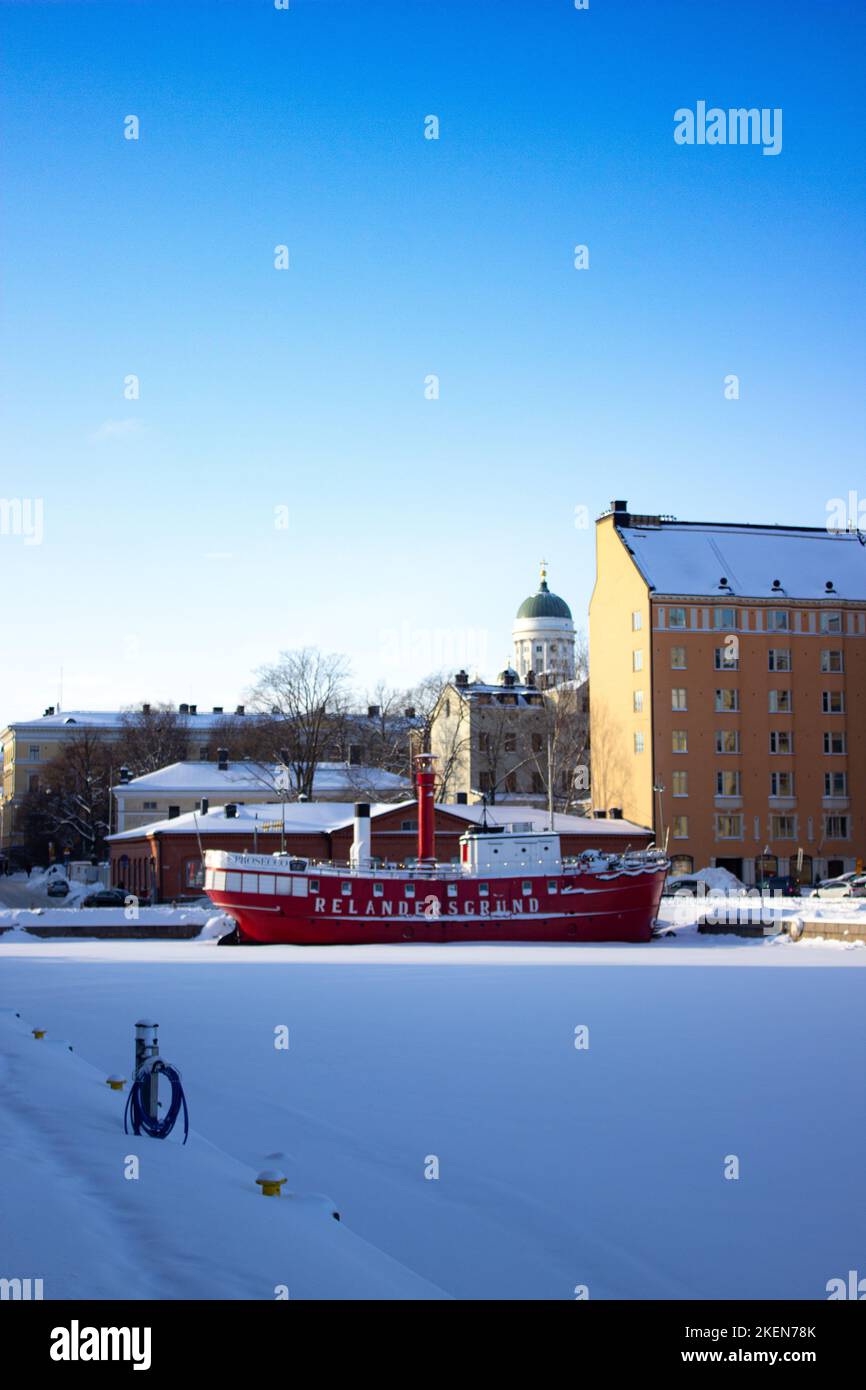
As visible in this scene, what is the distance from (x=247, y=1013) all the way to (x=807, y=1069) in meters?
11.3

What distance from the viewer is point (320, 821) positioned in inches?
2953

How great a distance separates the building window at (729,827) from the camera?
7775 cm

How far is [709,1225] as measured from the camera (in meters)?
11.1

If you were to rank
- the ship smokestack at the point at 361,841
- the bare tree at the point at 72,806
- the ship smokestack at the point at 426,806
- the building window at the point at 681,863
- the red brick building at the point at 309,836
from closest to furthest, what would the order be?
the ship smokestack at the point at 426,806 → the ship smokestack at the point at 361,841 → the red brick building at the point at 309,836 → the building window at the point at 681,863 → the bare tree at the point at 72,806

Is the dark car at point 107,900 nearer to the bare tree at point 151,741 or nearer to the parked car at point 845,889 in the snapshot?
the parked car at point 845,889

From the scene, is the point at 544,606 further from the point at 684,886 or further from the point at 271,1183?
the point at 271,1183

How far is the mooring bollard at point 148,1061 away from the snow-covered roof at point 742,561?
66935 millimetres

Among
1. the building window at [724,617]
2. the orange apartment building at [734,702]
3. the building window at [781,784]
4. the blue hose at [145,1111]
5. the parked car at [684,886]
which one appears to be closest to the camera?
the blue hose at [145,1111]

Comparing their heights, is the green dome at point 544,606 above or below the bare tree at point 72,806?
above

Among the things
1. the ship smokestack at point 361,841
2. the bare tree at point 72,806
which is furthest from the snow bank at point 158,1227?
the bare tree at point 72,806

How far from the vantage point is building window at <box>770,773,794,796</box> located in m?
79.1

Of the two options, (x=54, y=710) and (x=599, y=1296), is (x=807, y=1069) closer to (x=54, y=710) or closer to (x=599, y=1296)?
(x=599, y=1296)

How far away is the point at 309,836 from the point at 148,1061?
197ft
